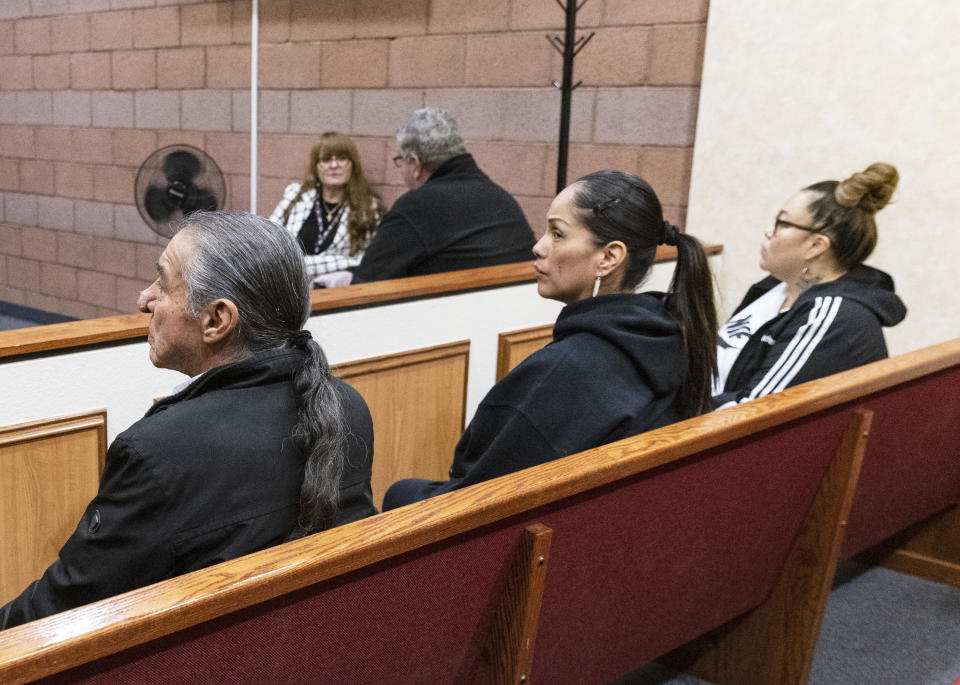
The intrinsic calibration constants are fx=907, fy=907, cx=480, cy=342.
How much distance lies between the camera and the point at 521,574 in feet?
4.02

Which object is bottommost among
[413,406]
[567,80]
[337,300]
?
[413,406]

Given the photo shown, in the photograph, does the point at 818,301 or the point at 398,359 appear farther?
the point at 398,359

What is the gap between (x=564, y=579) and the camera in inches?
53.2

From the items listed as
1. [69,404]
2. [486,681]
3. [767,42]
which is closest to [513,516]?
[486,681]

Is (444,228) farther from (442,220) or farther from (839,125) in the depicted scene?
(839,125)

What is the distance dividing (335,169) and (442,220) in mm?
1480

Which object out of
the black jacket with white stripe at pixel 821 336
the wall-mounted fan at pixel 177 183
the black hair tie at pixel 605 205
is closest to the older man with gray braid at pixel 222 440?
the black hair tie at pixel 605 205

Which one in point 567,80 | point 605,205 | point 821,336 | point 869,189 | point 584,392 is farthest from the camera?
point 567,80

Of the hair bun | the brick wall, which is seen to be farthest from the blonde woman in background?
the hair bun

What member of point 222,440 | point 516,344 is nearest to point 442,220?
point 516,344

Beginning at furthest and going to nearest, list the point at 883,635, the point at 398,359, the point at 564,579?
the point at 398,359 < the point at 883,635 < the point at 564,579

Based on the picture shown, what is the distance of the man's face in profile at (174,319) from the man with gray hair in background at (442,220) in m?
1.80

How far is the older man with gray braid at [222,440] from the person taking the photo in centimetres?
112

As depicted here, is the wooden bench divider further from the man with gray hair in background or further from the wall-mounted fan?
the wall-mounted fan
